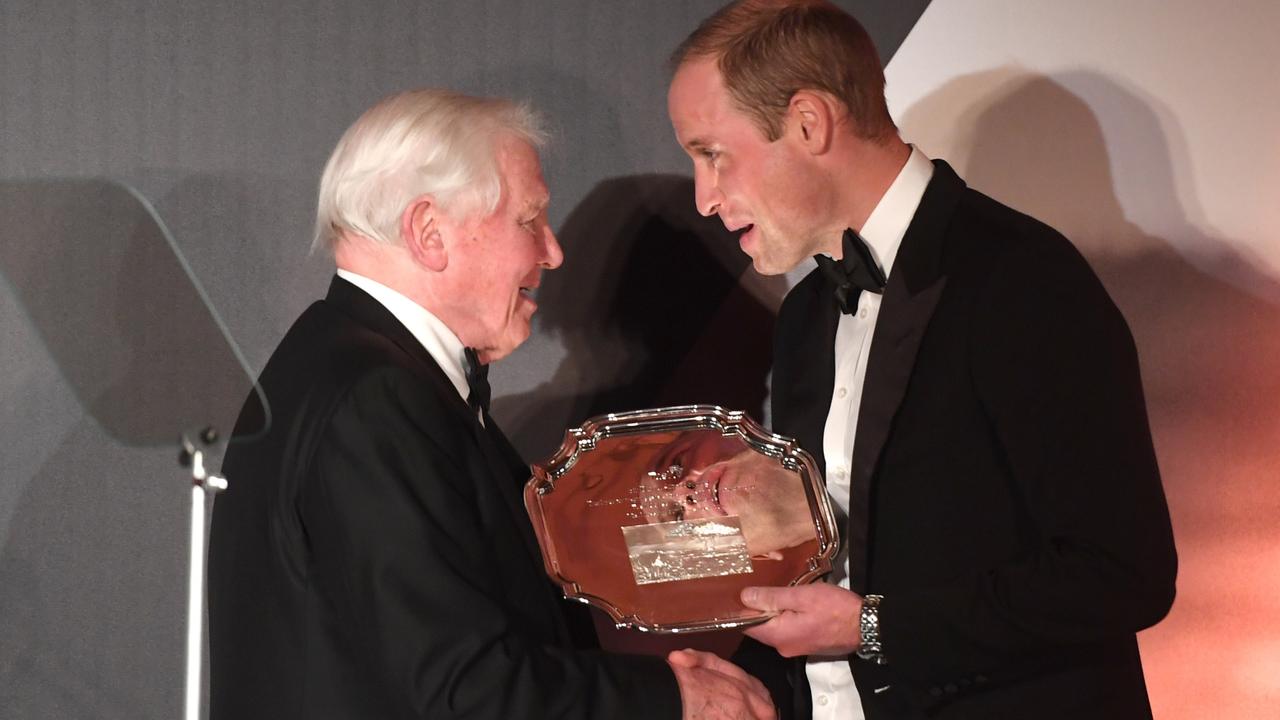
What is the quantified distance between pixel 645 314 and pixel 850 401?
93 centimetres

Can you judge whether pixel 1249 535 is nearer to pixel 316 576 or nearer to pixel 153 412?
→ pixel 316 576

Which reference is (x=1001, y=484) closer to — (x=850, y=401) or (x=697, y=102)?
(x=850, y=401)

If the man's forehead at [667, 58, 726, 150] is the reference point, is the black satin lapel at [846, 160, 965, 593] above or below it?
below

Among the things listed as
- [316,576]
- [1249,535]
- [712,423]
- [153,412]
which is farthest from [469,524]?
[1249,535]

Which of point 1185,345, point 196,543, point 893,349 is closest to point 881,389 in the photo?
point 893,349

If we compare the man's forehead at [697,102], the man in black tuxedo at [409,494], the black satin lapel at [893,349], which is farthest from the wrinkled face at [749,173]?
the man in black tuxedo at [409,494]

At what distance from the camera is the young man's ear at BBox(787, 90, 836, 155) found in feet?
7.38

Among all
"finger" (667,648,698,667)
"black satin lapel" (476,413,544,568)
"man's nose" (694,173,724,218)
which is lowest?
"finger" (667,648,698,667)

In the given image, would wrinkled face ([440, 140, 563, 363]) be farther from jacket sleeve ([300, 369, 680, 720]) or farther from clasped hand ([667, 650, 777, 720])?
clasped hand ([667, 650, 777, 720])

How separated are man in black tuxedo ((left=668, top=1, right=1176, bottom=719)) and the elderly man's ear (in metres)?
0.51

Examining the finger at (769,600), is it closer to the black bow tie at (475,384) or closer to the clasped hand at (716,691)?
the clasped hand at (716,691)

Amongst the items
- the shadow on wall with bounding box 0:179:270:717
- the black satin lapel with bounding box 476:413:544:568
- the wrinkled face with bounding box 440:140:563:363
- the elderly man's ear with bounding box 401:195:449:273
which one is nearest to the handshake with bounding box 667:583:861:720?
the black satin lapel with bounding box 476:413:544:568

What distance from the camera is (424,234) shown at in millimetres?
2195

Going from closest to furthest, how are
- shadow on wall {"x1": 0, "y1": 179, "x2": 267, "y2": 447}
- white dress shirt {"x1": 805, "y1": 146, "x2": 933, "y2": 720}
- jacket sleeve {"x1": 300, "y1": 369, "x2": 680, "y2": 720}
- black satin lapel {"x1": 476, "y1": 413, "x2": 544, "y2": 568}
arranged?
jacket sleeve {"x1": 300, "y1": 369, "x2": 680, "y2": 720} < black satin lapel {"x1": 476, "y1": 413, "x2": 544, "y2": 568} < white dress shirt {"x1": 805, "y1": 146, "x2": 933, "y2": 720} < shadow on wall {"x1": 0, "y1": 179, "x2": 267, "y2": 447}
